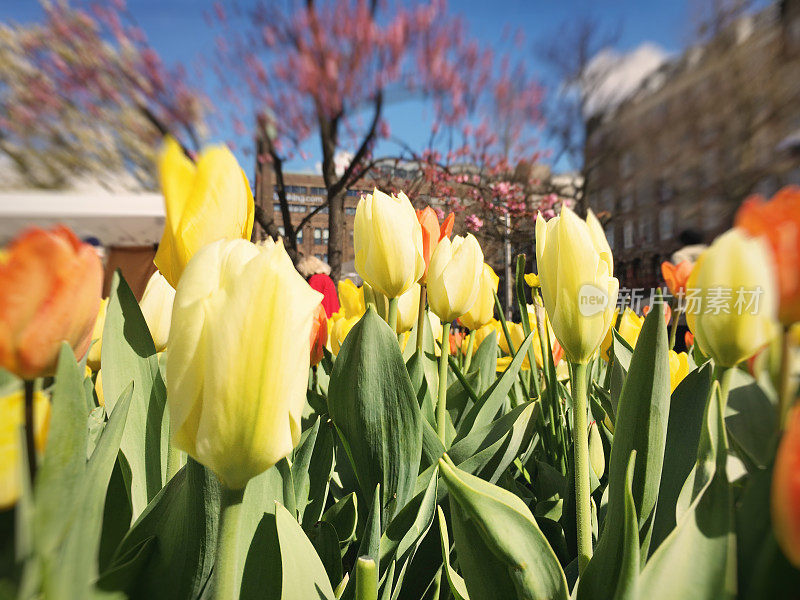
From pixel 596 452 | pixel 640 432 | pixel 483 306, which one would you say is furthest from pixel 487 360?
pixel 640 432

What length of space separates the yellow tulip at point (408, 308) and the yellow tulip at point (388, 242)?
0.14 meters

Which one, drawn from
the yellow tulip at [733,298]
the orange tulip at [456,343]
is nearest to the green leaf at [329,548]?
the yellow tulip at [733,298]

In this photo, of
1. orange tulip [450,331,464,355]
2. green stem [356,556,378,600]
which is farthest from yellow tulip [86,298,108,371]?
orange tulip [450,331,464,355]

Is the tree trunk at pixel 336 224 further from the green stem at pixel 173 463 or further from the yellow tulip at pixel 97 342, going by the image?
the green stem at pixel 173 463

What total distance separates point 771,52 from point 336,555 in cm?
Answer: 39

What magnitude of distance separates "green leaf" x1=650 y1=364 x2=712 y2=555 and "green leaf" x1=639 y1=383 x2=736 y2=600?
0.12 m

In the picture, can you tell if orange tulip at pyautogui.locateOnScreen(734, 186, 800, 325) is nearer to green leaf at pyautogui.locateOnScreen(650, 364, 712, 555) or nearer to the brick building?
the brick building

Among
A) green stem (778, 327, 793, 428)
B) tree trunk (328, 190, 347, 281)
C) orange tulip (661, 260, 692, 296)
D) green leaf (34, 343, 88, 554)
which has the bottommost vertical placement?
green leaf (34, 343, 88, 554)

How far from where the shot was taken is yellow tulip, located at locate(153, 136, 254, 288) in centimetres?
25

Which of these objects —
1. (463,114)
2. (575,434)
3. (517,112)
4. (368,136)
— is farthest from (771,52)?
(463,114)

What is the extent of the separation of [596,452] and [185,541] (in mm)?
363

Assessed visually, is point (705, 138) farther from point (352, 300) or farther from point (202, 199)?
point (352, 300)

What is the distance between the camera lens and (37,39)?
A: 1.07 ft

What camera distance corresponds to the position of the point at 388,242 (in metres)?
0.50
